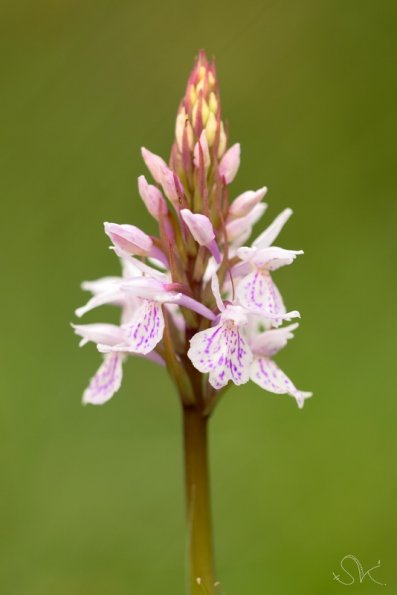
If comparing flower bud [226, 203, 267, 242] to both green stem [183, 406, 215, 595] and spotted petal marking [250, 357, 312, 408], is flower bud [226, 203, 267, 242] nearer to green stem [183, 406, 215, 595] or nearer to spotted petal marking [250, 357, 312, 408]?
spotted petal marking [250, 357, 312, 408]

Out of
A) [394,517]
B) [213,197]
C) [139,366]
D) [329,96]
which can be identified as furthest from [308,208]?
[213,197]

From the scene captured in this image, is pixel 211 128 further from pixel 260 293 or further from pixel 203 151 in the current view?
pixel 260 293

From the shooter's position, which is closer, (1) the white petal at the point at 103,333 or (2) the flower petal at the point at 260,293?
(2) the flower petal at the point at 260,293

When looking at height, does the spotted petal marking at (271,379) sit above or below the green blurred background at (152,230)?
below

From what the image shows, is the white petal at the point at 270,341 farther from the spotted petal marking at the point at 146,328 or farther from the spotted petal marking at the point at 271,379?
the spotted petal marking at the point at 146,328

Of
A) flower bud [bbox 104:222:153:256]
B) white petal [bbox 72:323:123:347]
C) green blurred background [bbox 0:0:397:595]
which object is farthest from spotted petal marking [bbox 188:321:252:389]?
green blurred background [bbox 0:0:397:595]

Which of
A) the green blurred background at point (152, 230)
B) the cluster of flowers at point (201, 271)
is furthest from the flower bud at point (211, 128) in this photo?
the green blurred background at point (152, 230)

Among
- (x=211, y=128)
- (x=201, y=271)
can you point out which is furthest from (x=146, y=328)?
(x=211, y=128)

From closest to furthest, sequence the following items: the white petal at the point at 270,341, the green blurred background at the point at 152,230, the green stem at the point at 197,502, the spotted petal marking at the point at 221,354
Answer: the spotted petal marking at the point at 221,354, the green stem at the point at 197,502, the white petal at the point at 270,341, the green blurred background at the point at 152,230
